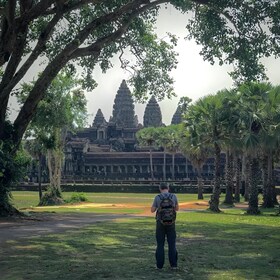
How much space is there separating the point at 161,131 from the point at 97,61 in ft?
172

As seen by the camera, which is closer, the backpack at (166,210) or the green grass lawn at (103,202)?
the backpack at (166,210)

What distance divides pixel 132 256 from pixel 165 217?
251cm

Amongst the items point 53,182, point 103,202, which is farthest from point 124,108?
point 53,182

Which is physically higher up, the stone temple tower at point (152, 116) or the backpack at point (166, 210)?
the stone temple tower at point (152, 116)

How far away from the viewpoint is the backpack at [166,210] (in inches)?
351

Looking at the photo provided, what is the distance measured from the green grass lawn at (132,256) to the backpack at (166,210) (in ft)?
3.18

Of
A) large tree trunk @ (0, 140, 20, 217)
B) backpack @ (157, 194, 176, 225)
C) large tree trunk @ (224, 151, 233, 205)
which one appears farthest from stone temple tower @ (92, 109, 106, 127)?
backpack @ (157, 194, 176, 225)

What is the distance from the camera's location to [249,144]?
28.3 meters

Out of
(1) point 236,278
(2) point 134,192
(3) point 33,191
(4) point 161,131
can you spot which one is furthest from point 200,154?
(1) point 236,278

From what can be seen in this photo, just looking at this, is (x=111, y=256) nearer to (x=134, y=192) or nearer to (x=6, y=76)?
(x=6, y=76)

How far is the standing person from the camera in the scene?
8930mm

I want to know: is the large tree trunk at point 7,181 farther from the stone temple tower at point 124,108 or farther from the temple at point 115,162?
the stone temple tower at point 124,108

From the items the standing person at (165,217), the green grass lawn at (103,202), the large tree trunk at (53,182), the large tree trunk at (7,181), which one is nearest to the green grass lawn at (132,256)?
the standing person at (165,217)

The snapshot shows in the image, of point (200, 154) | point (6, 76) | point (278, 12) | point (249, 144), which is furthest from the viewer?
point (200, 154)
